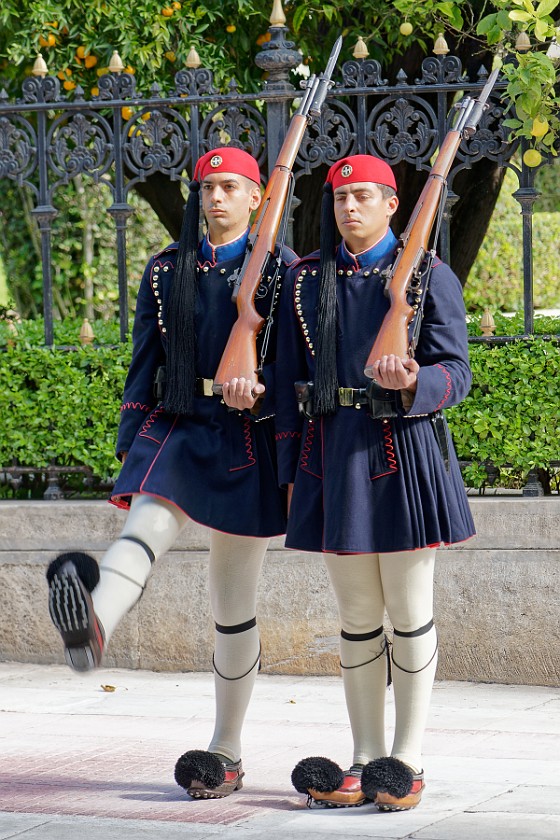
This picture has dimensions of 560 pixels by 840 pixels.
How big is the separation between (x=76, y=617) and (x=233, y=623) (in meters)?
0.87

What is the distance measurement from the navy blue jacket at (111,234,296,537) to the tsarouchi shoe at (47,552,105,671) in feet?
1.68

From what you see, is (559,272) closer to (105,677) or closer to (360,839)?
(105,677)

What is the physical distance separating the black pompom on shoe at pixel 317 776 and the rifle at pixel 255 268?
4.15 ft

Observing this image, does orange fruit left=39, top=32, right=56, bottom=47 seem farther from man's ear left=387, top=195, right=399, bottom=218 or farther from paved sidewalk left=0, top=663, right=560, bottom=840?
man's ear left=387, top=195, right=399, bottom=218

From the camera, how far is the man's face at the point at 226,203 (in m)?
4.25

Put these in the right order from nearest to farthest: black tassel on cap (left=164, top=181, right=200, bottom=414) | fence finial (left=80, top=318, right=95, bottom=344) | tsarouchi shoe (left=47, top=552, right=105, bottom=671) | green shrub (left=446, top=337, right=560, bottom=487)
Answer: tsarouchi shoe (left=47, top=552, right=105, bottom=671) → black tassel on cap (left=164, top=181, right=200, bottom=414) → green shrub (left=446, top=337, right=560, bottom=487) → fence finial (left=80, top=318, right=95, bottom=344)

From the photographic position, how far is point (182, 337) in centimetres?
421

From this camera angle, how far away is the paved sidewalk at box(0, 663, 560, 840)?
3.87m

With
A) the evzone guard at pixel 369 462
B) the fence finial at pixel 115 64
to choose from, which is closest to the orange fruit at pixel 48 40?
the fence finial at pixel 115 64

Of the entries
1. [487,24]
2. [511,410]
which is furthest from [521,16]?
[511,410]

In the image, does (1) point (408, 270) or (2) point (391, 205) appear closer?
(1) point (408, 270)

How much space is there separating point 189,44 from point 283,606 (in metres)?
3.44

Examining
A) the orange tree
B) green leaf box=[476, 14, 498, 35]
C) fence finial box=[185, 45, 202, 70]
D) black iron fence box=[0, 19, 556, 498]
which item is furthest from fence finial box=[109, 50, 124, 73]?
green leaf box=[476, 14, 498, 35]

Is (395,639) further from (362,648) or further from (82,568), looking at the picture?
(82,568)
